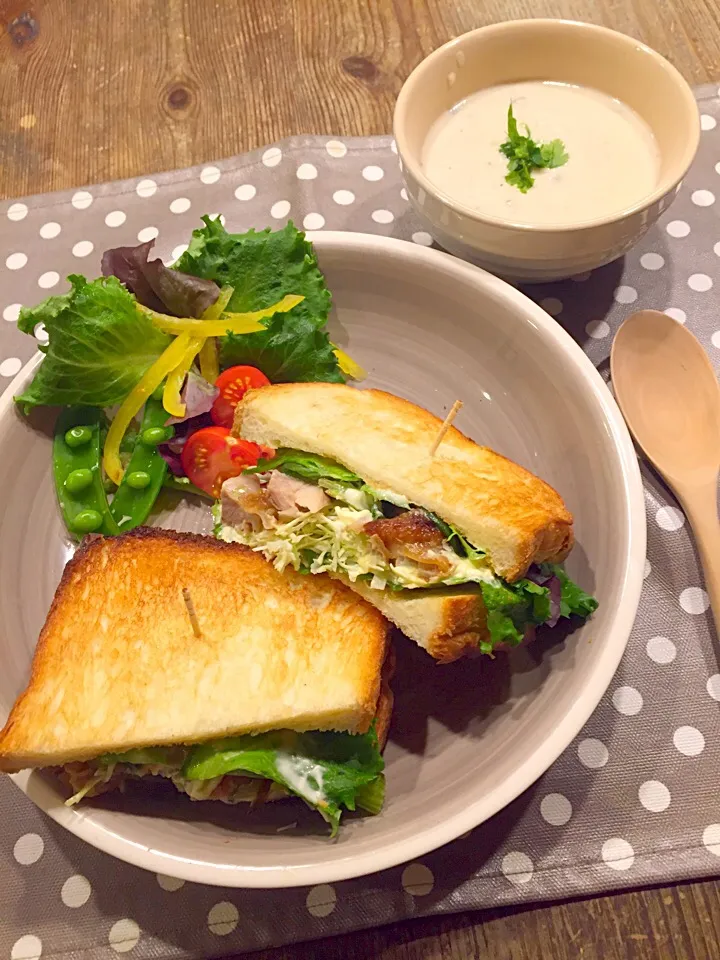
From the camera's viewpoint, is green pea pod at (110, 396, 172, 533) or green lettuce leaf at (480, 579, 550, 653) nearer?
green lettuce leaf at (480, 579, 550, 653)

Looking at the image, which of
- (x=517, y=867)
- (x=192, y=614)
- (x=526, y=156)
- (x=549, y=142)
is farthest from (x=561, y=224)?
(x=517, y=867)

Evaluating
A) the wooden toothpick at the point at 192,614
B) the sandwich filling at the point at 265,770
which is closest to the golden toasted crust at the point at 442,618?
the sandwich filling at the point at 265,770

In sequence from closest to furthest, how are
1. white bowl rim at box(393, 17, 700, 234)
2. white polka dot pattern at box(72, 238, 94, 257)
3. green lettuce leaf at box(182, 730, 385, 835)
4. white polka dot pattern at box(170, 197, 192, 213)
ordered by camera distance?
green lettuce leaf at box(182, 730, 385, 835)
white bowl rim at box(393, 17, 700, 234)
white polka dot pattern at box(72, 238, 94, 257)
white polka dot pattern at box(170, 197, 192, 213)

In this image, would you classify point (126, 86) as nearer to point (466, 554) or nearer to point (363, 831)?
point (466, 554)

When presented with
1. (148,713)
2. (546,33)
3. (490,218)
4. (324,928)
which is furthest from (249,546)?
(546,33)

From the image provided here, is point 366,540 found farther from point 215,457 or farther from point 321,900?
point 321,900


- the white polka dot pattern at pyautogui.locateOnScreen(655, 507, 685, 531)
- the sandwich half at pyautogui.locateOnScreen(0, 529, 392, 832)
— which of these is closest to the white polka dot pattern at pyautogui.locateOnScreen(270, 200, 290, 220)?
the sandwich half at pyautogui.locateOnScreen(0, 529, 392, 832)

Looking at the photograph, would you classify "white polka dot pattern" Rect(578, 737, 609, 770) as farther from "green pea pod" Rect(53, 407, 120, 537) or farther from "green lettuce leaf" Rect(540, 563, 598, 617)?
"green pea pod" Rect(53, 407, 120, 537)

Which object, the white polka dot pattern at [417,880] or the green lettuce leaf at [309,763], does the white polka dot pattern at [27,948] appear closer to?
the green lettuce leaf at [309,763]

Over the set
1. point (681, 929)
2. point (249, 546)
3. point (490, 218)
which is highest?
point (490, 218)
